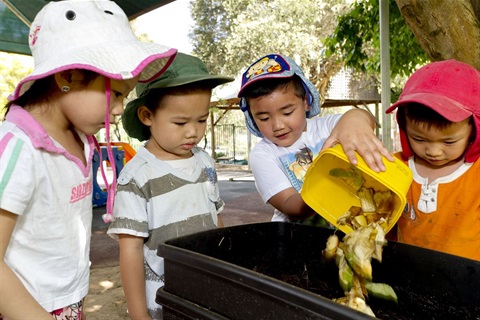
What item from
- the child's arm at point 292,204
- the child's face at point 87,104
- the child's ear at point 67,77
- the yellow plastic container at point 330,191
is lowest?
the child's arm at point 292,204

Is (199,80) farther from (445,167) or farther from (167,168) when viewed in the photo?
(445,167)

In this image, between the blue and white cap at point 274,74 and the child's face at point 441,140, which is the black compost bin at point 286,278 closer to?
the child's face at point 441,140

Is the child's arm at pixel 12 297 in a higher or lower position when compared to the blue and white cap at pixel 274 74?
lower

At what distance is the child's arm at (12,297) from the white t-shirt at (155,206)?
1.29 feet

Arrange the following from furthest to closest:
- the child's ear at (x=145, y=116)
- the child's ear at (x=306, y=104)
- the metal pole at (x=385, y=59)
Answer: the metal pole at (x=385, y=59), the child's ear at (x=306, y=104), the child's ear at (x=145, y=116)

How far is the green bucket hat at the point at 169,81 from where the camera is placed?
1.25 meters

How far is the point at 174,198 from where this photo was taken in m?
1.26

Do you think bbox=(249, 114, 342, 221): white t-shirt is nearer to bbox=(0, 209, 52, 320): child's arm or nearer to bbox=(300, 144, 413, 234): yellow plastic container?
bbox=(300, 144, 413, 234): yellow plastic container

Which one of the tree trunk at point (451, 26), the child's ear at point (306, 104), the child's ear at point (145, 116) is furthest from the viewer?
the tree trunk at point (451, 26)

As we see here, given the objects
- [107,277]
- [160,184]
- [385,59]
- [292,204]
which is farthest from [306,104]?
[385,59]

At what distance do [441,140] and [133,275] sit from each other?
0.93 m

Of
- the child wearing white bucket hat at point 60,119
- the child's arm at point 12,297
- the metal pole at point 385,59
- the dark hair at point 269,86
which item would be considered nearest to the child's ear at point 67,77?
the child wearing white bucket hat at point 60,119

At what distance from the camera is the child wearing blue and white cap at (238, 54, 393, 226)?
4.70ft

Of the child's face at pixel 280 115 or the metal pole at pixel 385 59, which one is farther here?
the metal pole at pixel 385 59
